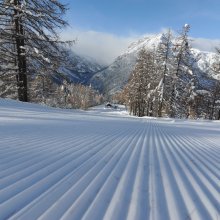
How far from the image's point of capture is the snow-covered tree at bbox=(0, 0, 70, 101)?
20.4 m

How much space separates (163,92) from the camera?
4331 centimetres

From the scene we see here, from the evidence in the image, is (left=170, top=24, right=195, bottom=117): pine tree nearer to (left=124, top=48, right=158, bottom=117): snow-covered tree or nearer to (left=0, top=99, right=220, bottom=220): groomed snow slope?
(left=124, top=48, right=158, bottom=117): snow-covered tree

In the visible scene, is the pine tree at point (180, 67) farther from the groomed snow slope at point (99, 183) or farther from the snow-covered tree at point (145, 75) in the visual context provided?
the groomed snow slope at point (99, 183)

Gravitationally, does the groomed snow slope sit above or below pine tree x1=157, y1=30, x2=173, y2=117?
below

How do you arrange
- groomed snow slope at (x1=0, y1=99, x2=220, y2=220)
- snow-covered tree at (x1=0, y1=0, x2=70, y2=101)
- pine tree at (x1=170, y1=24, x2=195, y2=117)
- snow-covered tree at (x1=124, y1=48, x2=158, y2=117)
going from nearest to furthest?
groomed snow slope at (x1=0, y1=99, x2=220, y2=220) → snow-covered tree at (x1=0, y1=0, x2=70, y2=101) → pine tree at (x1=170, y1=24, x2=195, y2=117) → snow-covered tree at (x1=124, y1=48, x2=158, y2=117)

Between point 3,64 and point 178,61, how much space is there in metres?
28.1

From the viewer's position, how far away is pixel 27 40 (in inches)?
850

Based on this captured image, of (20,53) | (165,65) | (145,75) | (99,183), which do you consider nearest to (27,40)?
(20,53)

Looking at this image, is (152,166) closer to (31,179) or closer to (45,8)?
(31,179)

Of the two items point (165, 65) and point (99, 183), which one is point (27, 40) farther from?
point (165, 65)

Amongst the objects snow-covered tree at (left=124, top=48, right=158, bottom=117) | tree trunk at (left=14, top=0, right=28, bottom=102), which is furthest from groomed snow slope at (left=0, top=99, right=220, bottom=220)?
snow-covered tree at (left=124, top=48, right=158, bottom=117)

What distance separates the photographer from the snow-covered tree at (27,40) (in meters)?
20.4

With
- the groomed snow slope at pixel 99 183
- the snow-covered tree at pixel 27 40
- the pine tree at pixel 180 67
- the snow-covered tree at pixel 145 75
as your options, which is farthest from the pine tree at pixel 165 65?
the groomed snow slope at pixel 99 183

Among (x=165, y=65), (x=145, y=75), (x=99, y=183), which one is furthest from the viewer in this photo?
(x=145, y=75)
